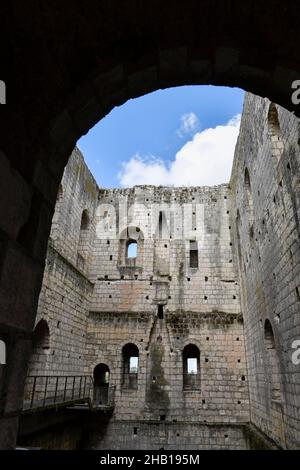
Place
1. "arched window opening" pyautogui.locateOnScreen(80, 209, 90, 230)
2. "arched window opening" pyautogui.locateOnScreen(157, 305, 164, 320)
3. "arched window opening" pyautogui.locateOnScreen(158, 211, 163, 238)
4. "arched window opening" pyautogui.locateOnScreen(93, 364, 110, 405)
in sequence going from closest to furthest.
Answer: "arched window opening" pyautogui.locateOnScreen(93, 364, 110, 405), "arched window opening" pyautogui.locateOnScreen(157, 305, 164, 320), "arched window opening" pyautogui.locateOnScreen(80, 209, 90, 230), "arched window opening" pyautogui.locateOnScreen(158, 211, 163, 238)

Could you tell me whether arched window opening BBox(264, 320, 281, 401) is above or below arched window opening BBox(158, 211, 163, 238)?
below

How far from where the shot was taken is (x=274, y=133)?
25.0 feet

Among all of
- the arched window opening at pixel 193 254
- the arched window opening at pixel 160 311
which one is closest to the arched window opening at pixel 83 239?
the arched window opening at pixel 160 311

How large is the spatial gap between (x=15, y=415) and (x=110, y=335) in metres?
11.6

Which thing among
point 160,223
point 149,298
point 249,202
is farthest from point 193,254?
point 249,202

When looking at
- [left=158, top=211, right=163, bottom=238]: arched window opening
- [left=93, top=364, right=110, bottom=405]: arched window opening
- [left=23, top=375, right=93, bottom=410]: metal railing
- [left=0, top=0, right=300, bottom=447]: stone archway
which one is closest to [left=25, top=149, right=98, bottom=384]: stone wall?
[left=23, top=375, right=93, bottom=410]: metal railing

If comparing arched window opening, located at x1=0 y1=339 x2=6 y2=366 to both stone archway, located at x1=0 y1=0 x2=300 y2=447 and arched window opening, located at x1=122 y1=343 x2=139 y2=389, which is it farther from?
arched window opening, located at x1=122 y1=343 x2=139 y2=389

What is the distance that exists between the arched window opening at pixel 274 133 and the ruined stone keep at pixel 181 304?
0.02 metres

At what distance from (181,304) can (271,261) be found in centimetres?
593

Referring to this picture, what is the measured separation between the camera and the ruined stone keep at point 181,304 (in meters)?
7.70

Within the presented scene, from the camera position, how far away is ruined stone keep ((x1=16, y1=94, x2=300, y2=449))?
25.3 ft

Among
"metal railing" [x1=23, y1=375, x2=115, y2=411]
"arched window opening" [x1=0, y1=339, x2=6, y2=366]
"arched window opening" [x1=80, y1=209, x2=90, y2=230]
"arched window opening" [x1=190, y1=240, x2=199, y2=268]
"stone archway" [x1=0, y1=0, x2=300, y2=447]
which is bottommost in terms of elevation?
"metal railing" [x1=23, y1=375, x2=115, y2=411]

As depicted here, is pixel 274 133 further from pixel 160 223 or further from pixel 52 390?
pixel 52 390

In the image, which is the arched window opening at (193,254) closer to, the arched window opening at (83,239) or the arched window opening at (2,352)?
the arched window opening at (83,239)
